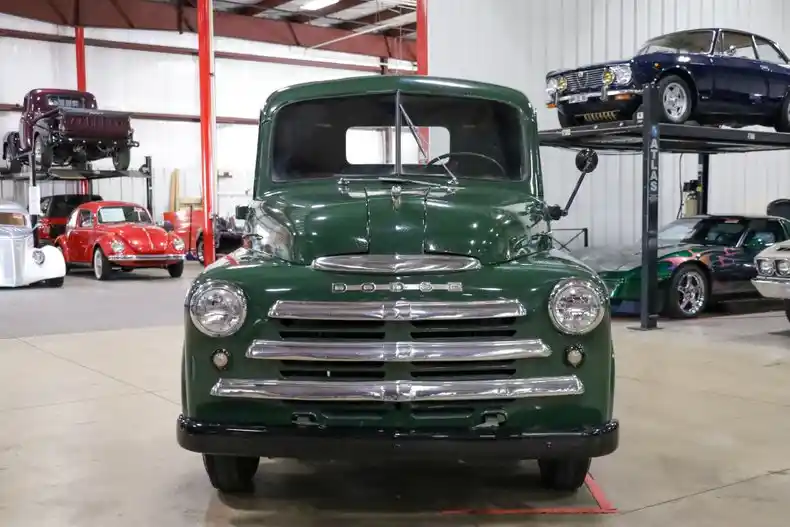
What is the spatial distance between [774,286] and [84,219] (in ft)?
39.6

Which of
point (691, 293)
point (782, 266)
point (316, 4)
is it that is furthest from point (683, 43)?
point (316, 4)

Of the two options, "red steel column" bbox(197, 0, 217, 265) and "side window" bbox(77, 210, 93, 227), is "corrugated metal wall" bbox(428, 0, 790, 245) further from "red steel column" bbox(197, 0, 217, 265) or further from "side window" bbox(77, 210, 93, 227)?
"side window" bbox(77, 210, 93, 227)

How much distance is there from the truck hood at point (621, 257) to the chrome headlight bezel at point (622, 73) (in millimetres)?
1875

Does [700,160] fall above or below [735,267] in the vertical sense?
above

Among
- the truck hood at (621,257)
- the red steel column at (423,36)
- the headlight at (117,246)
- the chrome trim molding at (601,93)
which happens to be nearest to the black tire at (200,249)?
the headlight at (117,246)

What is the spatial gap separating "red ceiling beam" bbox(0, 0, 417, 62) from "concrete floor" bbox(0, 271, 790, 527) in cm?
1539

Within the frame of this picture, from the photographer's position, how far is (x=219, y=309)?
3.04 metres

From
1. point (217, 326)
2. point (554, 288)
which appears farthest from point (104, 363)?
point (554, 288)

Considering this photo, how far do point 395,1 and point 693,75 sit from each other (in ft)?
45.6

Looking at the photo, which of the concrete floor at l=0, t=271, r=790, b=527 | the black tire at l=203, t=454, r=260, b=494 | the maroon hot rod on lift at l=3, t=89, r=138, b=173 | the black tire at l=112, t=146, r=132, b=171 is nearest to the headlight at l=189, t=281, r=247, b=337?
the black tire at l=203, t=454, r=260, b=494

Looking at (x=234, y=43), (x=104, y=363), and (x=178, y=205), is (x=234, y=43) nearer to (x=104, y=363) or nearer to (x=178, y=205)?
(x=178, y=205)

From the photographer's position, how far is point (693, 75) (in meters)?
9.30

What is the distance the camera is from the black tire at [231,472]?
11.2 feet

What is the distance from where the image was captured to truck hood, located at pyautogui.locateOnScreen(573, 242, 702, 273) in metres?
9.18
